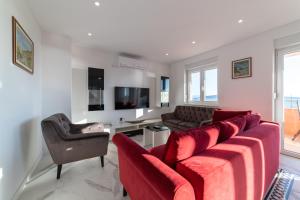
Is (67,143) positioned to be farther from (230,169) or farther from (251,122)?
(251,122)

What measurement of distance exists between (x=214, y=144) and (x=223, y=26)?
98.2 inches

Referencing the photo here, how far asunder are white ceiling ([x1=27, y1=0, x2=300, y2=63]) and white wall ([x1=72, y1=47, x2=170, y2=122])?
476 mm

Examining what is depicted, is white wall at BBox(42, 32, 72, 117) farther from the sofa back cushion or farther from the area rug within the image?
the area rug

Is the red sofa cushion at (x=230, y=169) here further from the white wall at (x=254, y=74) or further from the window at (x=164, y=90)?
the window at (x=164, y=90)

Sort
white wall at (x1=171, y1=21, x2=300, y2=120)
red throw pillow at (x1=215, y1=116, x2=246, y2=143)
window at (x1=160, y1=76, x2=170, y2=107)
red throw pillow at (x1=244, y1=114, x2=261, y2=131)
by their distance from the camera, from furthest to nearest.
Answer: window at (x1=160, y1=76, x2=170, y2=107), white wall at (x1=171, y1=21, x2=300, y2=120), red throw pillow at (x1=244, y1=114, x2=261, y2=131), red throw pillow at (x1=215, y1=116, x2=246, y2=143)

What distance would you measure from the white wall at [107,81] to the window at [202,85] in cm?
124

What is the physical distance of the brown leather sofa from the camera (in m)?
3.82

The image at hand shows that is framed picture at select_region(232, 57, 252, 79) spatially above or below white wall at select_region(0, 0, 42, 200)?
above

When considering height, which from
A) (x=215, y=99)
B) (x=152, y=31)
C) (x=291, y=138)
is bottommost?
(x=291, y=138)

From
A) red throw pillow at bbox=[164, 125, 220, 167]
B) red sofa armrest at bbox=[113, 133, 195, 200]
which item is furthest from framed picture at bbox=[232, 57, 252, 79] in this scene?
red sofa armrest at bbox=[113, 133, 195, 200]

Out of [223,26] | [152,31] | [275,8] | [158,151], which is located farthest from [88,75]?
[275,8]

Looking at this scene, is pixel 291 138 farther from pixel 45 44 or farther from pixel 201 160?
pixel 45 44

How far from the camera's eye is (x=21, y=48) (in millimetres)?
1897

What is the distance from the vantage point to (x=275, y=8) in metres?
2.23
